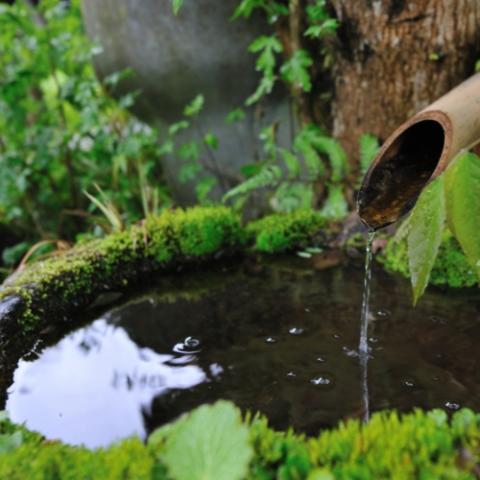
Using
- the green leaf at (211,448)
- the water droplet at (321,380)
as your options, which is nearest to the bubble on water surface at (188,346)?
the water droplet at (321,380)

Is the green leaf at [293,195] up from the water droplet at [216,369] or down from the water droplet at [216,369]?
down

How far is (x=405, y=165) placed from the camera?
2.30 metres

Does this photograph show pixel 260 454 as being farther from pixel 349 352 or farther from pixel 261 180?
pixel 261 180

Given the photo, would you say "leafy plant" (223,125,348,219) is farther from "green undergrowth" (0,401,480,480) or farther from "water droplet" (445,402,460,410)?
"green undergrowth" (0,401,480,480)

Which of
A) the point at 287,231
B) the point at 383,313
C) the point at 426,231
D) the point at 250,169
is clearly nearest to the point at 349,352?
the point at 383,313

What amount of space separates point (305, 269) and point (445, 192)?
5.20 feet

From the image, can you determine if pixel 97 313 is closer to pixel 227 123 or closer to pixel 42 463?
pixel 42 463

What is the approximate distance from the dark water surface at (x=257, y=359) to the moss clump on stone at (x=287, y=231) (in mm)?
317

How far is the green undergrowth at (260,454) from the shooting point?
3.27 ft

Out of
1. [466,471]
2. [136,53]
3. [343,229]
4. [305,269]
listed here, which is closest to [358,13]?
[343,229]

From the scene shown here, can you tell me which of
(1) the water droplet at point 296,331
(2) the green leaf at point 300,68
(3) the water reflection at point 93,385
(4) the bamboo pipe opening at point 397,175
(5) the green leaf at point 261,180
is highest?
(2) the green leaf at point 300,68

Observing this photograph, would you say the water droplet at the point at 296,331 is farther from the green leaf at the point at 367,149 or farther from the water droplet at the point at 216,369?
the green leaf at the point at 367,149

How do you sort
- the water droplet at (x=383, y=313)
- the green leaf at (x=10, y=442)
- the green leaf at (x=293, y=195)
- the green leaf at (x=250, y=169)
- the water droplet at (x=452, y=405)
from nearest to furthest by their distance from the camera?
the green leaf at (x=10, y=442)
the water droplet at (x=452, y=405)
the water droplet at (x=383, y=313)
the green leaf at (x=293, y=195)
the green leaf at (x=250, y=169)

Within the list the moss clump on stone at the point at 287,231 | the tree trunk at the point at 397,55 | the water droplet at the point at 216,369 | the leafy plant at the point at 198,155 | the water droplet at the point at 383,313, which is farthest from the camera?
the leafy plant at the point at 198,155
